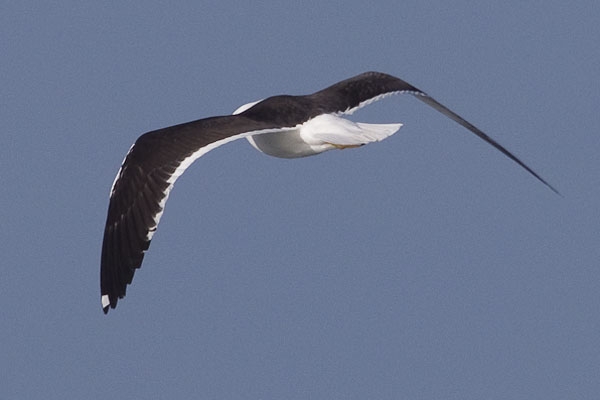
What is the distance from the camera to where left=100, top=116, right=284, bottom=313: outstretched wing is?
7445 mm

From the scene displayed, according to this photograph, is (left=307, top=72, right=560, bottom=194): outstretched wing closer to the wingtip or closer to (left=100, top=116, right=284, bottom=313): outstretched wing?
(left=100, top=116, right=284, bottom=313): outstretched wing

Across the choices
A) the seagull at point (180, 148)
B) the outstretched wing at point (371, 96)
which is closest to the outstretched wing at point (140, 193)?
the seagull at point (180, 148)

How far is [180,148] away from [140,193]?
378mm

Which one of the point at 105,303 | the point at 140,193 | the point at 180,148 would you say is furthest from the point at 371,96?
the point at 105,303

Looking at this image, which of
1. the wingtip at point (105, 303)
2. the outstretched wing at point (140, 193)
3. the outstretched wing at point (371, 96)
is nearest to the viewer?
the outstretched wing at point (140, 193)

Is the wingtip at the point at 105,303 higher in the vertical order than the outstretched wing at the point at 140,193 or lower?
lower

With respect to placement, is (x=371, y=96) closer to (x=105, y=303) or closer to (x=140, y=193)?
(x=140, y=193)

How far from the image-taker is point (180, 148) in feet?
24.9

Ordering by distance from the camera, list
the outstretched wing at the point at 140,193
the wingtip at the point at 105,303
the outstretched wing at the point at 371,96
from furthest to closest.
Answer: the outstretched wing at the point at 371,96
the wingtip at the point at 105,303
the outstretched wing at the point at 140,193

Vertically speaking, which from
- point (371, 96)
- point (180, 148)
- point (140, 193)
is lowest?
point (140, 193)

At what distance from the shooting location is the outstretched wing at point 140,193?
745 cm

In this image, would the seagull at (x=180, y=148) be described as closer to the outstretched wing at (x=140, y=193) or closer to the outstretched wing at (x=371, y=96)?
the outstretched wing at (x=140, y=193)

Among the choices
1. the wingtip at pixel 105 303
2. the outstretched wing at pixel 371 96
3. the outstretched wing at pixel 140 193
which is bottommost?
the wingtip at pixel 105 303

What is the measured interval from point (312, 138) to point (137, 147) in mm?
1351
